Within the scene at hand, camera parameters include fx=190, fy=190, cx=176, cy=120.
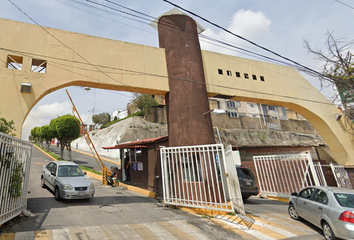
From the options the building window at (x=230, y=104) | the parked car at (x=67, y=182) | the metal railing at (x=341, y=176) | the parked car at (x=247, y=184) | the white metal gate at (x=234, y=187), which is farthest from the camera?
the building window at (x=230, y=104)

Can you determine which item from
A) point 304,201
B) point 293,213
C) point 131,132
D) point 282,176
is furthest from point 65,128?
point 304,201

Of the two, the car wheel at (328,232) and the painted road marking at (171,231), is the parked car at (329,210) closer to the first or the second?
the car wheel at (328,232)

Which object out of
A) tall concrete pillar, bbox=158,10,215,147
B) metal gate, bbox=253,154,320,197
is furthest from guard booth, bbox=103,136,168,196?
metal gate, bbox=253,154,320,197

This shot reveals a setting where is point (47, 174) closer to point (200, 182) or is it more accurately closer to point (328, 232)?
point (200, 182)

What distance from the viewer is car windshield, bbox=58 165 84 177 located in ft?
29.2

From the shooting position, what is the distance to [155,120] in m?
34.4

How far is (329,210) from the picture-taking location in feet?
17.1

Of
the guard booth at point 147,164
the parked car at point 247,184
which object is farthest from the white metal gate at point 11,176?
the parked car at point 247,184

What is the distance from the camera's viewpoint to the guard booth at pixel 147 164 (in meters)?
10.7

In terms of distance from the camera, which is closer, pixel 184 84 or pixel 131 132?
pixel 184 84

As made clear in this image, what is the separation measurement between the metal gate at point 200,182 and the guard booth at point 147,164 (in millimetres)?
2614

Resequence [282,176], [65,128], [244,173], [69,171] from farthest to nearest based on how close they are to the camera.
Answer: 1. [65,128]
2. [282,176]
3. [244,173]
4. [69,171]

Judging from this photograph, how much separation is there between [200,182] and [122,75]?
5795 mm

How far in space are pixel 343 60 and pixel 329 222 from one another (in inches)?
456
